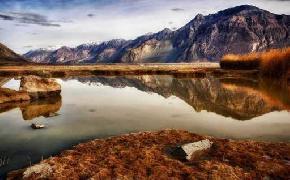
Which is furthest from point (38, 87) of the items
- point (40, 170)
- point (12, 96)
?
point (40, 170)

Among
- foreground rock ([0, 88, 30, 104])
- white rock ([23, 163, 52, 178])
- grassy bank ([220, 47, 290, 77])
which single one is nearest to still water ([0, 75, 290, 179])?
white rock ([23, 163, 52, 178])

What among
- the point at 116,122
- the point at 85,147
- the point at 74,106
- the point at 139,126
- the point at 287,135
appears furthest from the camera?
the point at 74,106

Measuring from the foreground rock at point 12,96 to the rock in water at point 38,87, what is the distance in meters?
0.96

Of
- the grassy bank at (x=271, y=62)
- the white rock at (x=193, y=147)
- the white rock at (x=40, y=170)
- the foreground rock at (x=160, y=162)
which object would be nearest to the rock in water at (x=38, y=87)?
the foreground rock at (x=160, y=162)

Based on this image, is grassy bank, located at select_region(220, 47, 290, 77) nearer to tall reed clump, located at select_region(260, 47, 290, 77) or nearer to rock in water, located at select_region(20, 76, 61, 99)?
tall reed clump, located at select_region(260, 47, 290, 77)

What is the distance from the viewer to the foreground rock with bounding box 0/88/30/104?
2759 centimetres

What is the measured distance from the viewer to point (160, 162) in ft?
36.8

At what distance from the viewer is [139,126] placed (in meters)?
18.0

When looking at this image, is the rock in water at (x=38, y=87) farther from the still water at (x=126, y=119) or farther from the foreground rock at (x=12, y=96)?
the still water at (x=126, y=119)

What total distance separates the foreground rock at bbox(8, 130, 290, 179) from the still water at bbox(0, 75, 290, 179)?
1.51 meters

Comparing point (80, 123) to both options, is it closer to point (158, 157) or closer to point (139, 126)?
point (139, 126)

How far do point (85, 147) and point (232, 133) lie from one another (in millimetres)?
6841

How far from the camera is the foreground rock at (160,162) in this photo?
1022 centimetres

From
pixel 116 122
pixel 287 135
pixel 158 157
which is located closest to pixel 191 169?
pixel 158 157
